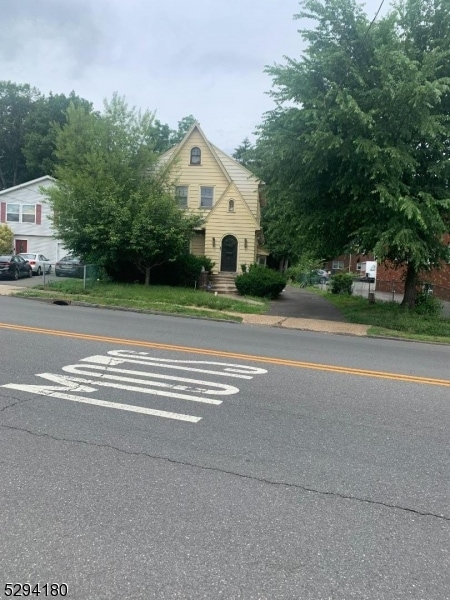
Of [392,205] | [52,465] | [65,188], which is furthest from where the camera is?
[65,188]

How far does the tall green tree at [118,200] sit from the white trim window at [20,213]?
13.5 m

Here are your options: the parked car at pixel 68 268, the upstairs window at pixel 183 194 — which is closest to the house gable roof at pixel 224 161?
the upstairs window at pixel 183 194

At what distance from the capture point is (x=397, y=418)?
533cm

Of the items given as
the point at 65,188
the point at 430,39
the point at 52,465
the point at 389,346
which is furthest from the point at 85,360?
the point at 65,188

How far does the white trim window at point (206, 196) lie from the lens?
29.0 metres

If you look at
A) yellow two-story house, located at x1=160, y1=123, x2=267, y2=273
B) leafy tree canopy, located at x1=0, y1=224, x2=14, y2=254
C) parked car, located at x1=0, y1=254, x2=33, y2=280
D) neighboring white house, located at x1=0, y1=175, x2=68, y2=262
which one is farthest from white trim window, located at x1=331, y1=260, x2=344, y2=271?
parked car, located at x1=0, y1=254, x2=33, y2=280

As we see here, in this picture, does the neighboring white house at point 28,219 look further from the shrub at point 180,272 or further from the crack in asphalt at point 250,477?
the crack in asphalt at point 250,477

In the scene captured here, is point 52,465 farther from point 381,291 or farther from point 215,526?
point 381,291

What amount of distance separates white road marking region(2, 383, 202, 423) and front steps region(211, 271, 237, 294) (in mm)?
18139

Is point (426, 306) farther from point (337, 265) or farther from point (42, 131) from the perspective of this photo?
point (337, 265)

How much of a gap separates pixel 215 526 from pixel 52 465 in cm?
154

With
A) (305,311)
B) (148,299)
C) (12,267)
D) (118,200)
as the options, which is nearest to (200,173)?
(118,200)

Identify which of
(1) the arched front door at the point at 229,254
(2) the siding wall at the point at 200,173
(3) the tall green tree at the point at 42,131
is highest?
(3) the tall green tree at the point at 42,131

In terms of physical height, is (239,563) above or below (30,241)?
below
